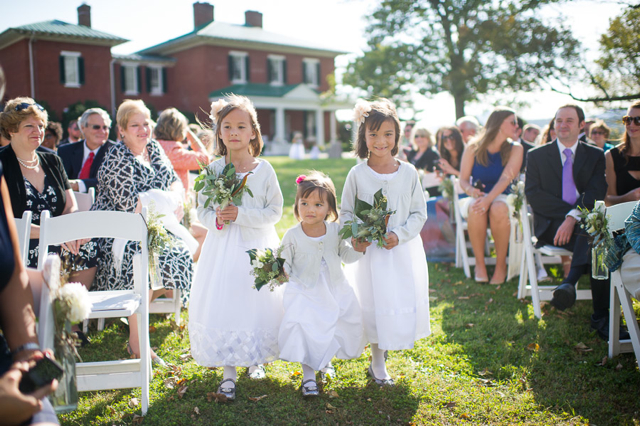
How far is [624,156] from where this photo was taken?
566 cm

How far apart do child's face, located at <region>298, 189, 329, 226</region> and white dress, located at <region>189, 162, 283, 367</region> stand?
0.47 meters

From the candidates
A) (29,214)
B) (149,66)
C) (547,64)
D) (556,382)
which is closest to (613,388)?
(556,382)

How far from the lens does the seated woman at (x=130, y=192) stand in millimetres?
4902

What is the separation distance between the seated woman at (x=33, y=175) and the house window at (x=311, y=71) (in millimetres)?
39806

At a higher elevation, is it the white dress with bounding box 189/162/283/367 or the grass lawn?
the white dress with bounding box 189/162/283/367

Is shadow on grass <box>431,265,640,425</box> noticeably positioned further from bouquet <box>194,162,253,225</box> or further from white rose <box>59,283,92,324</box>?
white rose <box>59,283,92,324</box>

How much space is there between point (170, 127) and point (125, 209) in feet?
7.13

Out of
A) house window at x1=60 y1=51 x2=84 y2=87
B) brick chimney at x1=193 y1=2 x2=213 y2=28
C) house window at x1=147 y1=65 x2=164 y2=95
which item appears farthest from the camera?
brick chimney at x1=193 y1=2 x2=213 y2=28

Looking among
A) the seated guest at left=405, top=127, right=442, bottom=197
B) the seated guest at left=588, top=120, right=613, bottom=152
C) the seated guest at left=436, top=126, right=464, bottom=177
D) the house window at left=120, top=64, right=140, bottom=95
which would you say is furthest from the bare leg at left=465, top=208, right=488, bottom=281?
the house window at left=120, top=64, right=140, bottom=95

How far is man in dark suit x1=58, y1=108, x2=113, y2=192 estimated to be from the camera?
6496 mm

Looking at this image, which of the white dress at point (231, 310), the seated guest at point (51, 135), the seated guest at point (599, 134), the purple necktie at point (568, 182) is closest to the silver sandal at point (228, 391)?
the white dress at point (231, 310)

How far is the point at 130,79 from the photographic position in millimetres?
35250

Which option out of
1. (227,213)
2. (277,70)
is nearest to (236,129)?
(227,213)

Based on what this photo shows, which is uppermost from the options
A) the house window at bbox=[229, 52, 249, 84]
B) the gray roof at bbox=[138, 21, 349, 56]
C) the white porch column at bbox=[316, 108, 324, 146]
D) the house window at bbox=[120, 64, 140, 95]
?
the gray roof at bbox=[138, 21, 349, 56]
